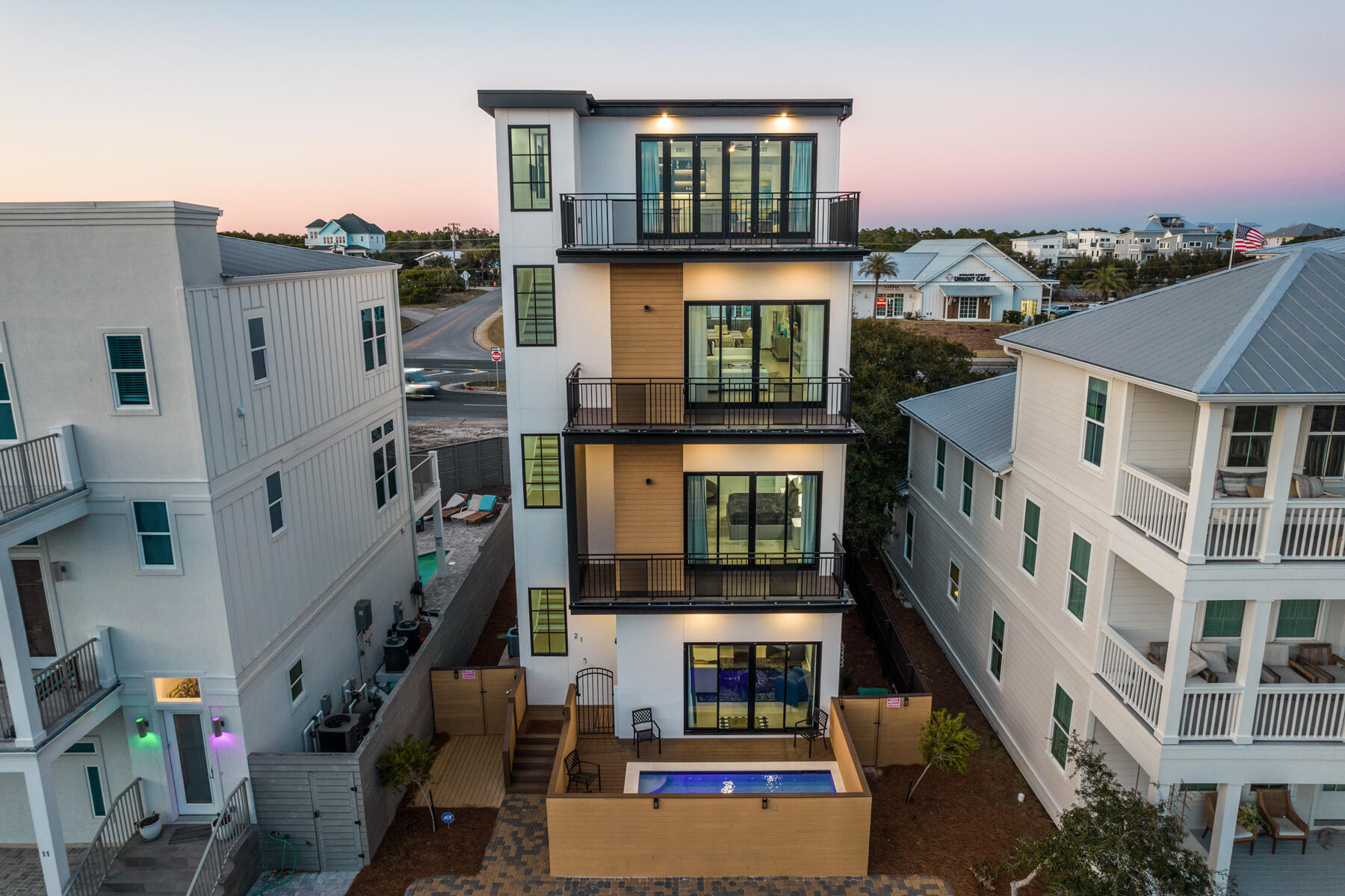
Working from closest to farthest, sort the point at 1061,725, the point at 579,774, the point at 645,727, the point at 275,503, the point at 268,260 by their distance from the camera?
1. the point at 275,503
2. the point at 1061,725
3. the point at 579,774
4. the point at 268,260
5. the point at 645,727

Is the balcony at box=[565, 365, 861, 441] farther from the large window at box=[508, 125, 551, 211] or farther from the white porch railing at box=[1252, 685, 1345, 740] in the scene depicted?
the white porch railing at box=[1252, 685, 1345, 740]

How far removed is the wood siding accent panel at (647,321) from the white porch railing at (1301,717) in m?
10.9

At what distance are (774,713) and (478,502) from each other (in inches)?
666

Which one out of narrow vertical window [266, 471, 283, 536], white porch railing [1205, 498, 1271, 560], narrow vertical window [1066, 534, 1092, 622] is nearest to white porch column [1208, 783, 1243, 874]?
narrow vertical window [1066, 534, 1092, 622]

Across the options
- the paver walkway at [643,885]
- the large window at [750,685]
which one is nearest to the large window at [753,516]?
the large window at [750,685]

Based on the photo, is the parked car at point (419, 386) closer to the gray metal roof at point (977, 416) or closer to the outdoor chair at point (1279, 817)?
the gray metal roof at point (977, 416)

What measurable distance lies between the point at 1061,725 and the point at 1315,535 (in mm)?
5297

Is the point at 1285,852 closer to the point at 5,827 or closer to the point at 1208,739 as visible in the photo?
the point at 1208,739

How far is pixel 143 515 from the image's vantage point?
11742mm

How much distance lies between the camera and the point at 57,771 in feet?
42.7

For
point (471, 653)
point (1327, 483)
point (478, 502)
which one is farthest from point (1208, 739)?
point (478, 502)

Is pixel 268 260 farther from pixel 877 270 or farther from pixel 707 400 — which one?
pixel 877 270

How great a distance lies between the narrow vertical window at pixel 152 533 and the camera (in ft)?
38.4

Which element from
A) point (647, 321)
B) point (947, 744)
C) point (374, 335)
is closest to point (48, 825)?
point (374, 335)
